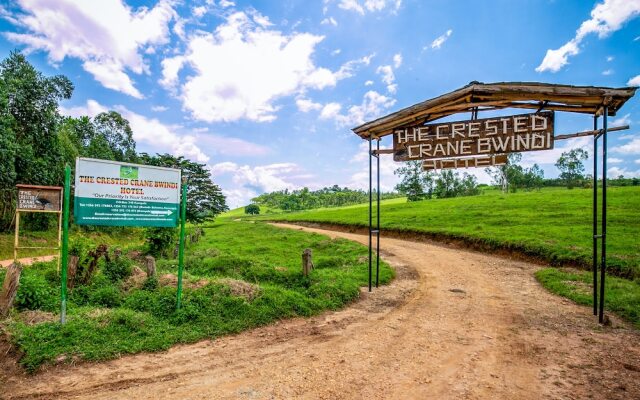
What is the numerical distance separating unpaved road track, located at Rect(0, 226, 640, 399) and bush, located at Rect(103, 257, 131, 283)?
14.7ft

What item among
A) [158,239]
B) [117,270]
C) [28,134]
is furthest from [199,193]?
[117,270]

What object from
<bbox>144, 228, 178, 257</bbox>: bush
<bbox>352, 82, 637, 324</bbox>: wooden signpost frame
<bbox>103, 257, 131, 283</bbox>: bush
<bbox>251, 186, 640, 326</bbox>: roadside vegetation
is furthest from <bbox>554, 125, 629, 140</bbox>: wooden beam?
<bbox>144, 228, 178, 257</bbox>: bush

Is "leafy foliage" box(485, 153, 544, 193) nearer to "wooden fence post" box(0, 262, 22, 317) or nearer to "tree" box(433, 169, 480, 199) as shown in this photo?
"tree" box(433, 169, 480, 199)

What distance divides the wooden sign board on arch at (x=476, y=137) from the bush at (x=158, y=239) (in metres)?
11.2

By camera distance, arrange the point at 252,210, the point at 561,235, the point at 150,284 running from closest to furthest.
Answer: the point at 150,284
the point at 561,235
the point at 252,210

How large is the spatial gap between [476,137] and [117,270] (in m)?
11.1

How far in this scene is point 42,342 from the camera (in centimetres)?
512

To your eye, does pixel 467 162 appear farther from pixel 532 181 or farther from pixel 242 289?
pixel 532 181

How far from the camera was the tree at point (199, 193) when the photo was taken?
32.7m

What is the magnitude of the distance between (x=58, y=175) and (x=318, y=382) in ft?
90.4

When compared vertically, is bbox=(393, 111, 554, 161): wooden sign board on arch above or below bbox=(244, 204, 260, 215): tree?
above

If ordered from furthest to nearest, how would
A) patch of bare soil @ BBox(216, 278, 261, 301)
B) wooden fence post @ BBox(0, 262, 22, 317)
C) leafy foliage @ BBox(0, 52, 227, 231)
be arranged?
1. leafy foliage @ BBox(0, 52, 227, 231)
2. patch of bare soil @ BBox(216, 278, 261, 301)
3. wooden fence post @ BBox(0, 262, 22, 317)

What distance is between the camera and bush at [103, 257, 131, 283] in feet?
28.9

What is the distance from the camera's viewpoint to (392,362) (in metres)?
5.02
